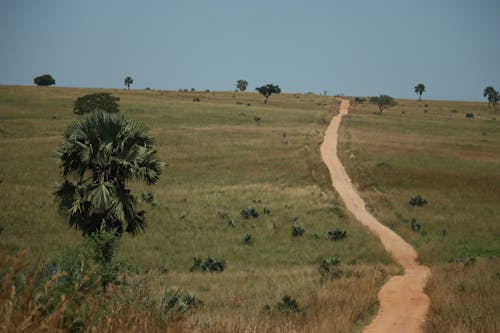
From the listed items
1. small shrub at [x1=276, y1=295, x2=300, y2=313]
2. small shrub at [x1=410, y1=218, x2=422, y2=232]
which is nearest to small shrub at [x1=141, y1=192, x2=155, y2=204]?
small shrub at [x1=410, y1=218, x2=422, y2=232]

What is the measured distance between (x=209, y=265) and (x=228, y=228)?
836 centimetres

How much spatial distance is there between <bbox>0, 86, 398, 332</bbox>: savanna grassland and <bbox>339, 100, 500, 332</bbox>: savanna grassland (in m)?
2.53

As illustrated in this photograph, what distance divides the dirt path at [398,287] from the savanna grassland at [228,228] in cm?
50

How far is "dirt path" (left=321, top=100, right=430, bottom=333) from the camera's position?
37.4ft

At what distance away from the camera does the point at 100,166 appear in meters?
18.0

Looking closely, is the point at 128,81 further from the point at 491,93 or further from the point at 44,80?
the point at 491,93

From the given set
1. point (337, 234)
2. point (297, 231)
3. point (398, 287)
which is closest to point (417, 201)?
point (337, 234)

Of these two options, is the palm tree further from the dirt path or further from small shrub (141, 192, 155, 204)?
small shrub (141, 192, 155, 204)

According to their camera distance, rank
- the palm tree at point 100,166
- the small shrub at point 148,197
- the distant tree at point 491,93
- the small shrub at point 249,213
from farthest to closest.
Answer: the distant tree at point 491,93, the small shrub at point 148,197, the small shrub at point 249,213, the palm tree at point 100,166

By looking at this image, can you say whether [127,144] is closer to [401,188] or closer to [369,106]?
[401,188]

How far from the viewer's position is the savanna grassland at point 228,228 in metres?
11.8

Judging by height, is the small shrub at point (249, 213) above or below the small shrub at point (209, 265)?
above

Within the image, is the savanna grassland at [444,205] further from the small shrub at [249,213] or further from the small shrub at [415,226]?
the small shrub at [249,213]

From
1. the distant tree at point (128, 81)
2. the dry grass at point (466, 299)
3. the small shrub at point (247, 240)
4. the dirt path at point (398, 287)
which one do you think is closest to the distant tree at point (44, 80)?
the distant tree at point (128, 81)
